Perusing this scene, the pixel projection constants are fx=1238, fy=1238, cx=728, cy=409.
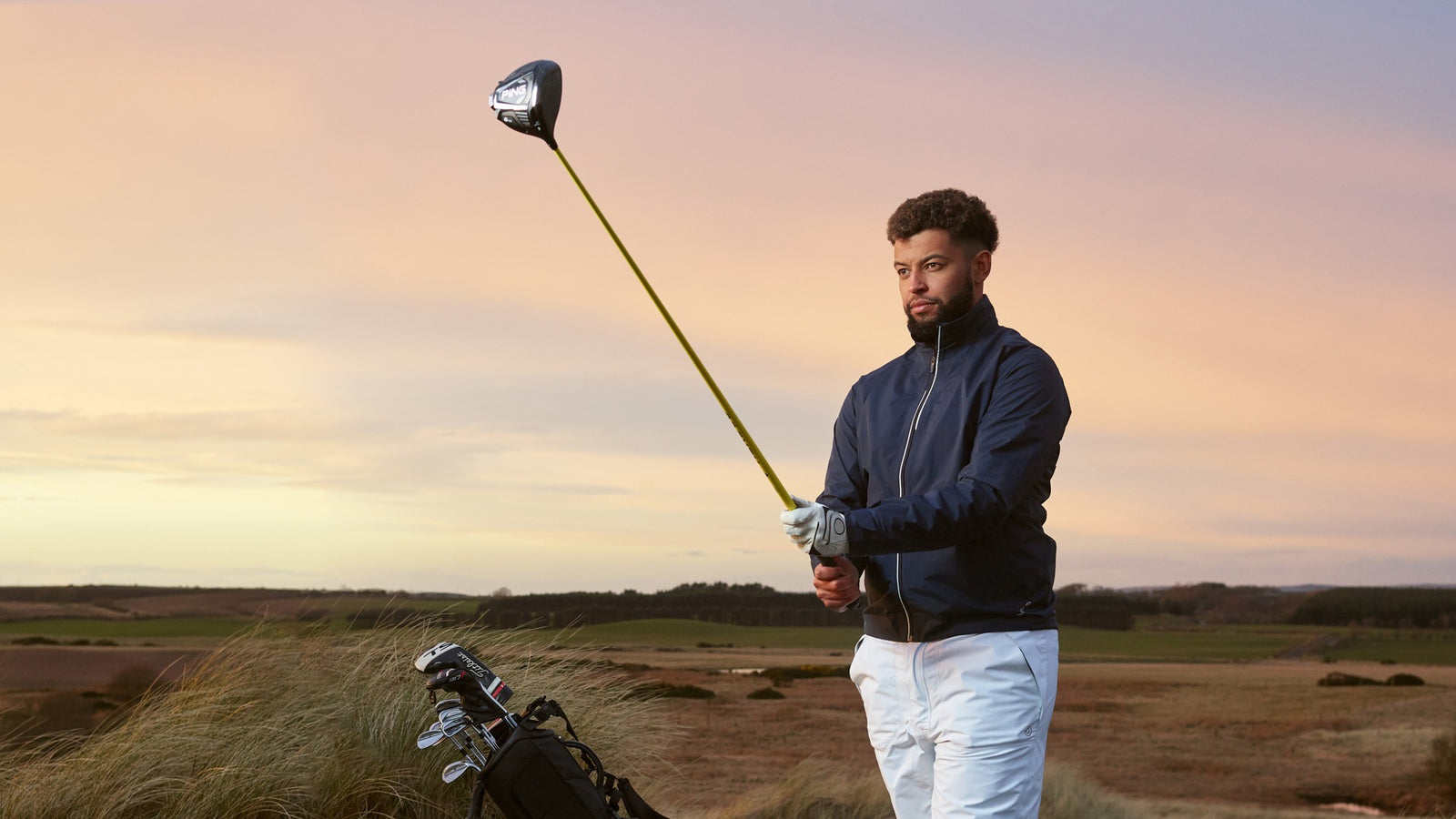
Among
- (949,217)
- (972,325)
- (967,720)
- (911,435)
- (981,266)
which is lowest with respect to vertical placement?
(967,720)

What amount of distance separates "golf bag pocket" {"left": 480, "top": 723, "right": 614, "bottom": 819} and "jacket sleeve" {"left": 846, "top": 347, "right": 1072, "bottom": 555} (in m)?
2.14

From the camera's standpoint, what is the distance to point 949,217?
→ 3754mm

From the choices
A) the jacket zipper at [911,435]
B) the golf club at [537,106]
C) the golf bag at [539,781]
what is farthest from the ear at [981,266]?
the golf bag at [539,781]

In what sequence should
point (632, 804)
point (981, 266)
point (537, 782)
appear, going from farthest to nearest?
point (632, 804), point (537, 782), point (981, 266)

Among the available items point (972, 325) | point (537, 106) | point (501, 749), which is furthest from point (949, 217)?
point (501, 749)

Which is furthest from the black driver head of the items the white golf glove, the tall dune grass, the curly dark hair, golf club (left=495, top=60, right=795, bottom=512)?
the tall dune grass

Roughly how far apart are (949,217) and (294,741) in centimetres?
500

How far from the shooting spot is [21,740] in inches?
291

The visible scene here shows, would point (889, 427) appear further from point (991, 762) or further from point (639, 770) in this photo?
point (639, 770)

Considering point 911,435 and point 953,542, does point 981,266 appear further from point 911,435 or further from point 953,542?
point 953,542

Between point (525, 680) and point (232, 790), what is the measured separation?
6.57ft

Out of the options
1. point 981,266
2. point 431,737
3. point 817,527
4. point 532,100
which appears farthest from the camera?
point 431,737

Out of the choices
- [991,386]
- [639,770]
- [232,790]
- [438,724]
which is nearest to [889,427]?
[991,386]

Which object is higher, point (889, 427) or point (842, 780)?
point (889, 427)
